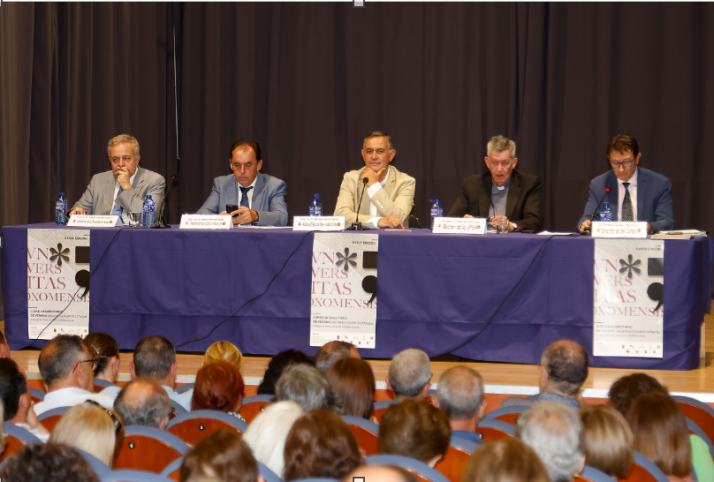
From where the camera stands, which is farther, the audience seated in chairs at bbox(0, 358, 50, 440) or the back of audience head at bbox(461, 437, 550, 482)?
the audience seated in chairs at bbox(0, 358, 50, 440)

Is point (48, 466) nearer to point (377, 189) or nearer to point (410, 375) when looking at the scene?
point (410, 375)

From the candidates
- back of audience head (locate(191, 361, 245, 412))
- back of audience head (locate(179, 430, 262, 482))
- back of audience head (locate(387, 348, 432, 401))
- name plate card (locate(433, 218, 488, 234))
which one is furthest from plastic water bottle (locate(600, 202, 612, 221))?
back of audience head (locate(179, 430, 262, 482))

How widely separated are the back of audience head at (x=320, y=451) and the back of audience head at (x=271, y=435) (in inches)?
5.1

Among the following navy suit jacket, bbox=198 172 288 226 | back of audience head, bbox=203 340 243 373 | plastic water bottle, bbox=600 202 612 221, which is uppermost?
navy suit jacket, bbox=198 172 288 226

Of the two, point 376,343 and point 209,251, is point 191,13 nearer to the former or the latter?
point 209,251

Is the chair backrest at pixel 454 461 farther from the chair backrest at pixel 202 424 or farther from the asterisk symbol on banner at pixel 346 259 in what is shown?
the asterisk symbol on banner at pixel 346 259

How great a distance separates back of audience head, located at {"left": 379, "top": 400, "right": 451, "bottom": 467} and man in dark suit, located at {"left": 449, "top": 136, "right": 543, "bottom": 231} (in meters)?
2.86

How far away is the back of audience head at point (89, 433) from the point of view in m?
1.77

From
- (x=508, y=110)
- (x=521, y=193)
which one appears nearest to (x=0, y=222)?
(x=521, y=193)

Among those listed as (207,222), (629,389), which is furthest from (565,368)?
(207,222)

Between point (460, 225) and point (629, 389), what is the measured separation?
6.10 feet

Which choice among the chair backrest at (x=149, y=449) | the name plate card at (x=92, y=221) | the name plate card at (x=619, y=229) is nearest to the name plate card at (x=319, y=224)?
the name plate card at (x=92, y=221)

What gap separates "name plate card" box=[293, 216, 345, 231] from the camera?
426 centimetres

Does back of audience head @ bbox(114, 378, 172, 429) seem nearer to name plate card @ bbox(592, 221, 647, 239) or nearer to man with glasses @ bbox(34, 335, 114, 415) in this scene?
man with glasses @ bbox(34, 335, 114, 415)
